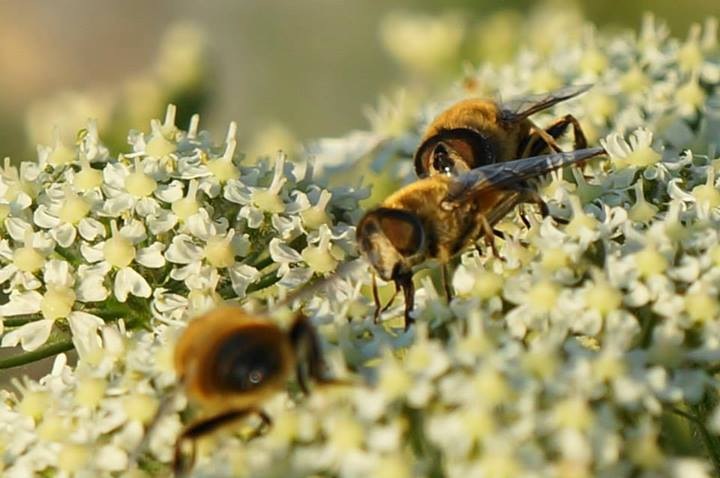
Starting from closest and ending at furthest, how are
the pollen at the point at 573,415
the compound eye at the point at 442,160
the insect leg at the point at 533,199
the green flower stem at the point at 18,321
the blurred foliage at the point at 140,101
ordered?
the pollen at the point at 573,415 < the insect leg at the point at 533,199 < the green flower stem at the point at 18,321 < the compound eye at the point at 442,160 < the blurred foliage at the point at 140,101

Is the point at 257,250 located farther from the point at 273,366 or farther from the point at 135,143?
the point at 273,366

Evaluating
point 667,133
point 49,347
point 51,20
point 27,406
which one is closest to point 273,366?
point 27,406

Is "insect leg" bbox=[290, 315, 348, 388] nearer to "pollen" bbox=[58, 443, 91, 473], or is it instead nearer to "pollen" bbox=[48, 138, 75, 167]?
"pollen" bbox=[58, 443, 91, 473]

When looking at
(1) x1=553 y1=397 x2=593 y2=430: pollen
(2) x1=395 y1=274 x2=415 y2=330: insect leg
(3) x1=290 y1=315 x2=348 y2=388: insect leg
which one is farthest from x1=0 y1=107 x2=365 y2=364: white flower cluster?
(1) x1=553 y1=397 x2=593 y2=430: pollen

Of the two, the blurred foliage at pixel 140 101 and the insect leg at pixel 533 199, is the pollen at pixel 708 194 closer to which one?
the insect leg at pixel 533 199

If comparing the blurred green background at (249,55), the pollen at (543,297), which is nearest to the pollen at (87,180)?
the pollen at (543,297)
